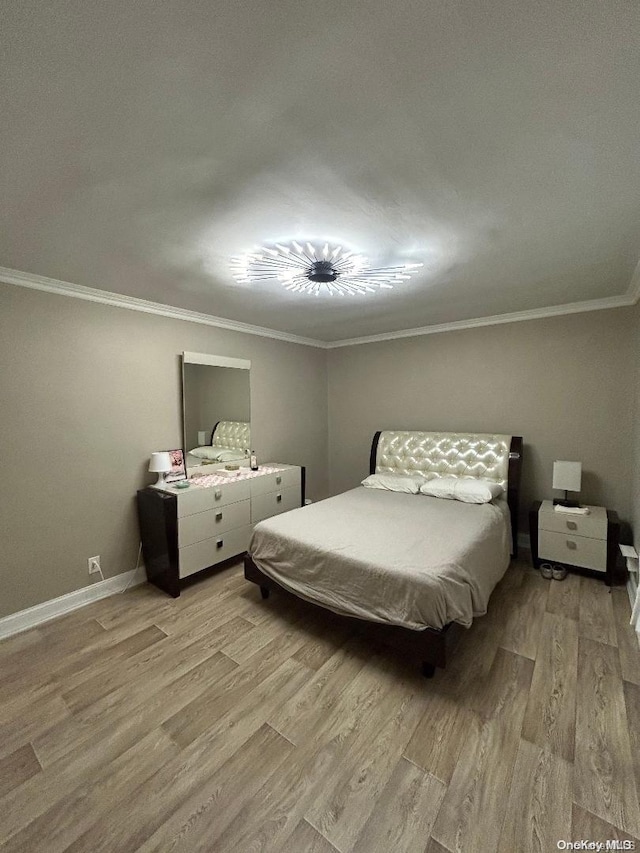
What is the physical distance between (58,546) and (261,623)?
162cm

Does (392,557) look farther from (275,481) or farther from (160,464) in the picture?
(160,464)

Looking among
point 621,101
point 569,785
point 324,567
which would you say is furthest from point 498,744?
point 621,101

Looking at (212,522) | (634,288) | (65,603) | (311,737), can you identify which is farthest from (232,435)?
(634,288)

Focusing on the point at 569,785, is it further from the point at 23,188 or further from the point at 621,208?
the point at 23,188

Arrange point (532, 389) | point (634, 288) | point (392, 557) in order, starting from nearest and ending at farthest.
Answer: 1. point (392, 557)
2. point (634, 288)
3. point (532, 389)

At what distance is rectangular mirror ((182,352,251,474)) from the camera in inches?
131

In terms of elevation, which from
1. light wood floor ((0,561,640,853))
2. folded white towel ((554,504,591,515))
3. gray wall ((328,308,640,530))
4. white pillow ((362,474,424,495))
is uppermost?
gray wall ((328,308,640,530))

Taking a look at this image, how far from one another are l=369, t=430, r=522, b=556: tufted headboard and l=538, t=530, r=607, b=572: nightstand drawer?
316mm

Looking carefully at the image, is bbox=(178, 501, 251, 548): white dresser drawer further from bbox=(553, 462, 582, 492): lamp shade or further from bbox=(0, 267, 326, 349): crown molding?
bbox=(553, 462, 582, 492): lamp shade

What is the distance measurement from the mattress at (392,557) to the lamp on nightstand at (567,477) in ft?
1.81

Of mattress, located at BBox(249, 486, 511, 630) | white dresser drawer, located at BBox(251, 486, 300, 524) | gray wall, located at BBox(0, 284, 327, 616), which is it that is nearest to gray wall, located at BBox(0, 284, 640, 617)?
gray wall, located at BBox(0, 284, 327, 616)

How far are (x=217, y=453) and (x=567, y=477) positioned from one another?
332 cm

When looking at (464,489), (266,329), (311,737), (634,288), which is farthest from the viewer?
(266,329)

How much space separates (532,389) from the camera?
3.47 meters
